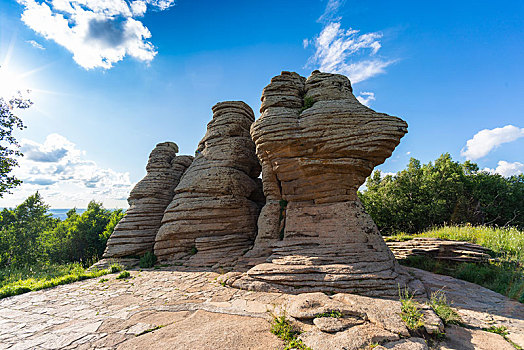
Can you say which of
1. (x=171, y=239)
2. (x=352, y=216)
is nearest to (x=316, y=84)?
(x=352, y=216)

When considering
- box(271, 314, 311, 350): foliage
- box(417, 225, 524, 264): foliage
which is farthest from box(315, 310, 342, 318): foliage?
box(417, 225, 524, 264): foliage

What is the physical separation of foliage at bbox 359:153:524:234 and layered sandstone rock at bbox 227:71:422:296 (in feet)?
57.5

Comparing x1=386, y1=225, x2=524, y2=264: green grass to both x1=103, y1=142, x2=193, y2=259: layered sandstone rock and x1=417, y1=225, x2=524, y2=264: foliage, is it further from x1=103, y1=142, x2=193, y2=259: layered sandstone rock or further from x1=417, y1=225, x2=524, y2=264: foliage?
x1=103, y1=142, x2=193, y2=259: layered sandstone rock

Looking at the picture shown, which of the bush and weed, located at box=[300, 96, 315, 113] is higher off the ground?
weed, located at box=[300, 96, 315, 113]

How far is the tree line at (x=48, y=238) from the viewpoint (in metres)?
22.9

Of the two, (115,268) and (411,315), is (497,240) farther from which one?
(115,268)

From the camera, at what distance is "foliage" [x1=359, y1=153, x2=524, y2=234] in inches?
962

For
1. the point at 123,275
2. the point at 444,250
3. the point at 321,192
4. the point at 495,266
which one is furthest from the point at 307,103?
the point at 123,275

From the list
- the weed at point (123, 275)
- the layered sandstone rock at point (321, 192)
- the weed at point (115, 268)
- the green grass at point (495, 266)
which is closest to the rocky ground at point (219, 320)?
the green grass at point (495, 266)

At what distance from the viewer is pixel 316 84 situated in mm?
13336

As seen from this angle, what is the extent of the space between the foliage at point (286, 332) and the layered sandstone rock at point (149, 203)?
13146 mm

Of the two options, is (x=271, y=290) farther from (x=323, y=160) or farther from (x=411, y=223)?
(x=411, y=223)

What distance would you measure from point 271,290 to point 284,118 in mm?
8063

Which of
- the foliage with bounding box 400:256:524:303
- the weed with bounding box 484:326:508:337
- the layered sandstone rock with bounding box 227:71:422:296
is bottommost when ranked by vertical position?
the weed with bounding box 484:326:508:337
